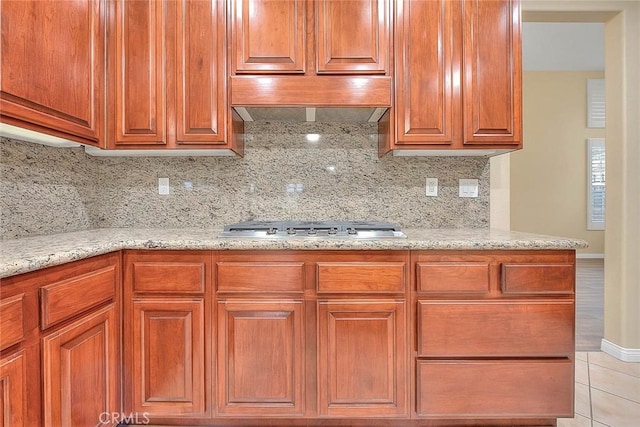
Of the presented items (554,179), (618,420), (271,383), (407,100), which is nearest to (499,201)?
(407,100)

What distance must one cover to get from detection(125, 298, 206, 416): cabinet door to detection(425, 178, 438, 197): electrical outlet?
1522mm

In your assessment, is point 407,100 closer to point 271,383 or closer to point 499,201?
point 499,201

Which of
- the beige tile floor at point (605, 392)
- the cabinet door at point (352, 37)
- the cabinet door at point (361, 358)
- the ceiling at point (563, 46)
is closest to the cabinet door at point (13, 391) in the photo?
the cabinet door at point (361, 358)

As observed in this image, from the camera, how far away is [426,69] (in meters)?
1.97

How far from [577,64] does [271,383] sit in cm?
661

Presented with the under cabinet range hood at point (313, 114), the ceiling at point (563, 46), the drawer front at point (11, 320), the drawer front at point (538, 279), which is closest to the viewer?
the drawer front at point (11, 320)

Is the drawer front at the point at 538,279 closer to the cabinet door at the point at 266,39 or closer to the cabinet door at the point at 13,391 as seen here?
the cabinet door at the point at 266,39

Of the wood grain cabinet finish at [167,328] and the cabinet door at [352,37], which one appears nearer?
the wood grain cabinet finish at [167,328]

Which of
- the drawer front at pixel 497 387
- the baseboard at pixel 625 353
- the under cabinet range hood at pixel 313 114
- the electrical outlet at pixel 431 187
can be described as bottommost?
the baseboard at pixel 625 353

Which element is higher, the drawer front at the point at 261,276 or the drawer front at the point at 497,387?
the drawer front at the point at 261,276

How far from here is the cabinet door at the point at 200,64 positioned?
6.43ft

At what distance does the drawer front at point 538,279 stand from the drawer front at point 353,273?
1.67 ft

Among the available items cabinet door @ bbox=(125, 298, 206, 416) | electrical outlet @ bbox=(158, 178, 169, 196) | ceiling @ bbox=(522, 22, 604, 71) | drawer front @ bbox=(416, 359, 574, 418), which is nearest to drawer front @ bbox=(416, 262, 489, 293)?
drawer front @ bbox=(416, 359, 574, 418)

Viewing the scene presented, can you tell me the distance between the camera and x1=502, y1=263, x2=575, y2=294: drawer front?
1.67 meters
